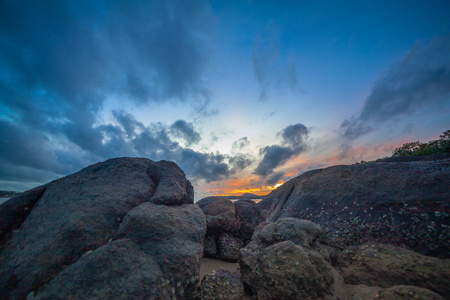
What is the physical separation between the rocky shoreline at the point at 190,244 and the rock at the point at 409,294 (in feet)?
0.05

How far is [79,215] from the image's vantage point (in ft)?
11.6

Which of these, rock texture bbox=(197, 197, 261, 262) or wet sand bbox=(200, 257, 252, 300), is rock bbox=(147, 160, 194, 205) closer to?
rock texture bbox=(197, 197, 261, 262)

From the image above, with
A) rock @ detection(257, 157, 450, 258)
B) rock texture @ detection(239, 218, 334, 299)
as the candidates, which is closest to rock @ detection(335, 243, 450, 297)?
rock @ detection(257, 157, 450, 258)

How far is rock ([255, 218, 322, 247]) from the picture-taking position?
4.67 m

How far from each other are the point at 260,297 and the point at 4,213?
19.0 feet

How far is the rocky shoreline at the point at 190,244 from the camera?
2717mm

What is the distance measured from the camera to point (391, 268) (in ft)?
13.7

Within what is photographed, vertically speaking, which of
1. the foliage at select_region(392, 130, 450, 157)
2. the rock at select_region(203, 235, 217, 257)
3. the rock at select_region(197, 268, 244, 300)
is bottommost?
the rock at select_region(197, 268, 244, 300)

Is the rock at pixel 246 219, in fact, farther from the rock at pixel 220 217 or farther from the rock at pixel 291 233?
the rock at pixel 291 233

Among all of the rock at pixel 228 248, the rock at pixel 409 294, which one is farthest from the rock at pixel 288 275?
the rock at pixel 228 248

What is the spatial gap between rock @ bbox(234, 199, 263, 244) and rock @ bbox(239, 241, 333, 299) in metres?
3.85

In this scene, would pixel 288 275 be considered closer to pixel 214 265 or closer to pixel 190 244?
pixel 190 244

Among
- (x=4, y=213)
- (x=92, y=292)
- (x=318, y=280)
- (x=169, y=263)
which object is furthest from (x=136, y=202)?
(x=318, y=280)

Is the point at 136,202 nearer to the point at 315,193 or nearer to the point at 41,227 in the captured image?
the point at 41,227
